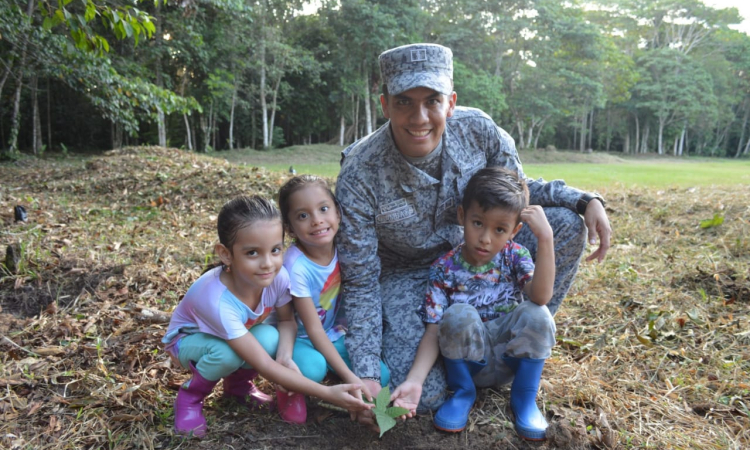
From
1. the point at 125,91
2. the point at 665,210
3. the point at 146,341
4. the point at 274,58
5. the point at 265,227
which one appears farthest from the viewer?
the point at 274,58

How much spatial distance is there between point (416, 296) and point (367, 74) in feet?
71.6

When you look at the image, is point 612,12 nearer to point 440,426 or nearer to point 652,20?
point 652,20

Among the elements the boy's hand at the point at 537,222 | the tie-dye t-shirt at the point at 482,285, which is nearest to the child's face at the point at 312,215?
the tie-dye t-shirt at the point at 482,285

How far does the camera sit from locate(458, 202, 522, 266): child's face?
2.06 metres

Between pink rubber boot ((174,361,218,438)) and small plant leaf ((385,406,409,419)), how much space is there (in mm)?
714

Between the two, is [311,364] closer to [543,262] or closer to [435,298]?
[435,298]

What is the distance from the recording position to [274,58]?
64.3 ft

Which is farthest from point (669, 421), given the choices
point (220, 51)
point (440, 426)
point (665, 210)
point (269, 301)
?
point (220, 51)

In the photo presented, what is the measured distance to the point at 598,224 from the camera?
2309 millimetres

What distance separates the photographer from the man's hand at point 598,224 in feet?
7.47

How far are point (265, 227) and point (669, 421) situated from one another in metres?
1.84

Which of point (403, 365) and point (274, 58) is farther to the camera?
point (274, 58)

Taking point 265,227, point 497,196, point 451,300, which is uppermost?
point 497,196

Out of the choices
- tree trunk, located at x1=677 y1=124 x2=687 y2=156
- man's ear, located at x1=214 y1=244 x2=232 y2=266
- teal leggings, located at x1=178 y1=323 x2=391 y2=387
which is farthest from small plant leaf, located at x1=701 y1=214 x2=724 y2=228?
tree trunk, located at x1=677 y1=124 x2=687 y2=156
